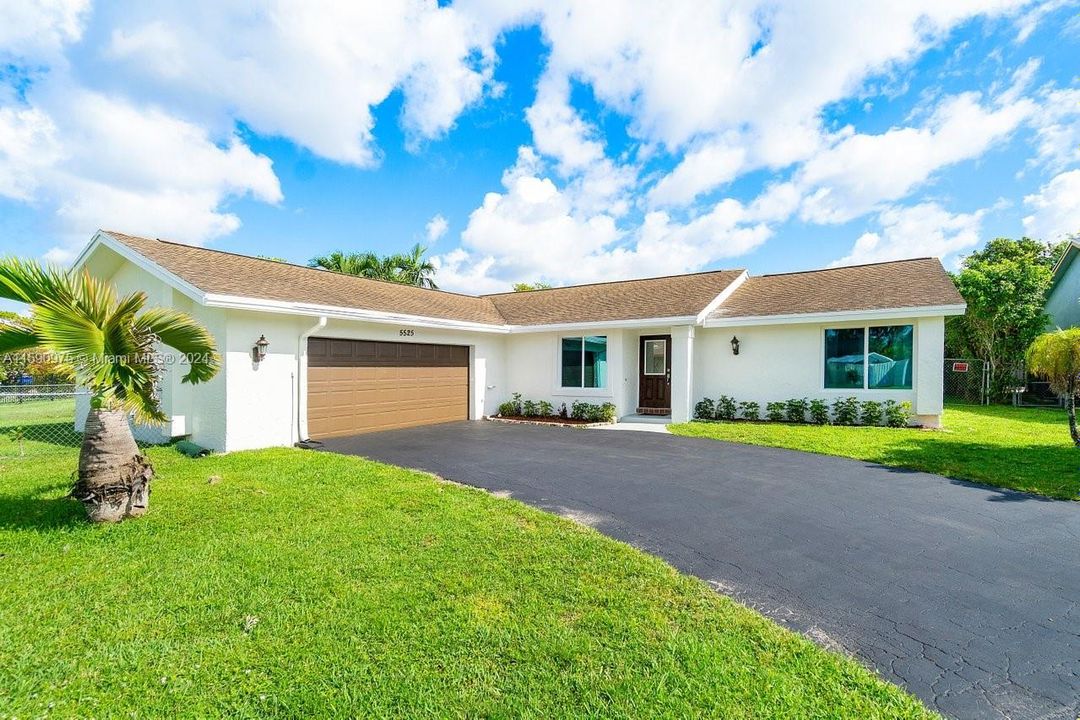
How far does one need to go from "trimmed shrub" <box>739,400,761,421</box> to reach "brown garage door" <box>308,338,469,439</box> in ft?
25.9

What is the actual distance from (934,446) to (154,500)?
41.4 ft

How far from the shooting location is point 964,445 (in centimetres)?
911

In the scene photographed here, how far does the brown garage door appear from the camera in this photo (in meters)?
10.4

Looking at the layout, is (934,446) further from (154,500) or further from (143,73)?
(143,73)

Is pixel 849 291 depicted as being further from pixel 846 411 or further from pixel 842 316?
pixel 846 411

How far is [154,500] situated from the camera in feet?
19.1

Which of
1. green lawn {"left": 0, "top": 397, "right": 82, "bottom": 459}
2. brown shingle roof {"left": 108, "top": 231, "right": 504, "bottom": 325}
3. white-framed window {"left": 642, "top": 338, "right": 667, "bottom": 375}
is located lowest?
green lawn {"left": 0, "top": 397, "right": 82, "bottom": 459}

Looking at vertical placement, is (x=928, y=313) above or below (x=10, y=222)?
below

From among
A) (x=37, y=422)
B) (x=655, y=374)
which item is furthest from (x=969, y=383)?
(x=37, y=422)

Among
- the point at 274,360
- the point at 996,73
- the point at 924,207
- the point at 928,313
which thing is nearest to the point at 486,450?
the point at 274,360

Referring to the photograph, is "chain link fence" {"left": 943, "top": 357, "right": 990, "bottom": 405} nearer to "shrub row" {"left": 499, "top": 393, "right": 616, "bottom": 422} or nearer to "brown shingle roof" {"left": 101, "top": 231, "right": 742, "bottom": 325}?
"brown shingle roof" {"left": 101, "top": 231, "right": 742, "bottom": 325}

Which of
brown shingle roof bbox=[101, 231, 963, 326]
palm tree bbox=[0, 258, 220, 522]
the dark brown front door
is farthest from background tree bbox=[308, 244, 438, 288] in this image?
palm tree bbox=[0, 258, 220, 522]

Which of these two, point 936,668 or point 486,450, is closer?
point 936,668

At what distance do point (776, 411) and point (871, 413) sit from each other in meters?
2.11
